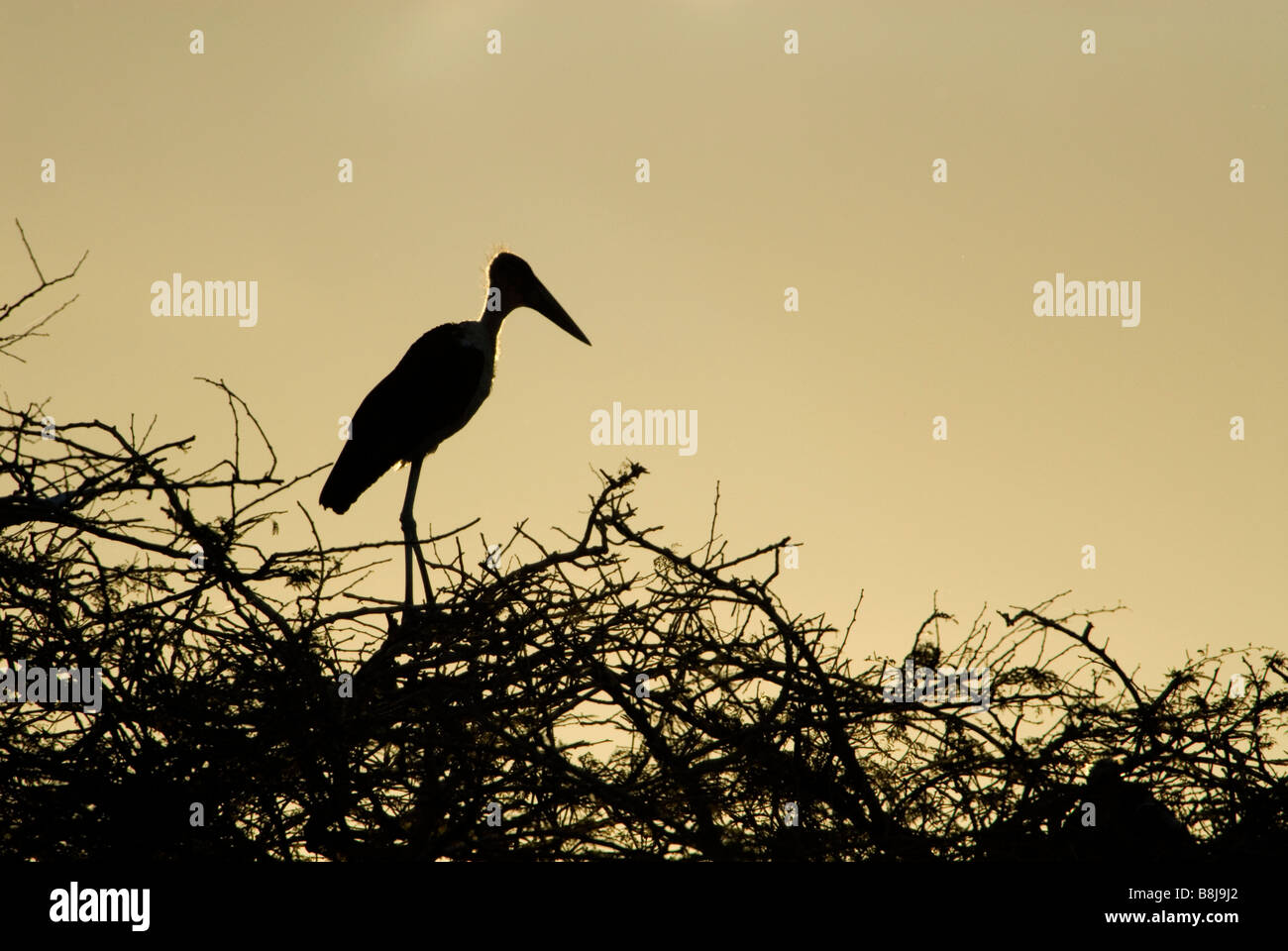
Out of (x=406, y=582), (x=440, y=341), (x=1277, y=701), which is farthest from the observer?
(x=440, y=341)

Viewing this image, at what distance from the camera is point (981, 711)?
416 centimetres

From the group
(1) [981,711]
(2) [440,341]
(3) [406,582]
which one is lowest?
(1) [981,711]

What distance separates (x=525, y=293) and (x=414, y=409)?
1.80 meters

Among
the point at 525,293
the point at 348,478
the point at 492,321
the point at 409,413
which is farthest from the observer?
the point at 525,293

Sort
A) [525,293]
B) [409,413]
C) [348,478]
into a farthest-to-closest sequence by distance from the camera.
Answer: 1. [525,293]
2. [409,413]
3. [348,478]

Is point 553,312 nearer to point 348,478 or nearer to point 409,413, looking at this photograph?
point 409,413

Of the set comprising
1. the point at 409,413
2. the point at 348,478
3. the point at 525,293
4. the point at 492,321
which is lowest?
the point at 348,478

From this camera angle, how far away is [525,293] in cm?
966

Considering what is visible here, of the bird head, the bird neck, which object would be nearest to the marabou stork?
the bird neck

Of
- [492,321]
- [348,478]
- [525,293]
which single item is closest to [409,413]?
[348,478]

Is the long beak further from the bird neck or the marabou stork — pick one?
the marabou stork
